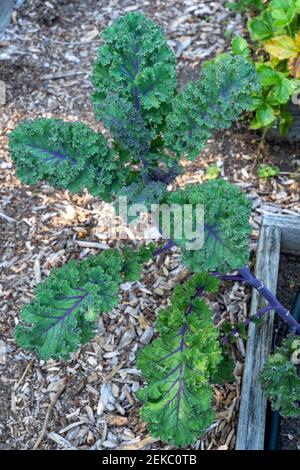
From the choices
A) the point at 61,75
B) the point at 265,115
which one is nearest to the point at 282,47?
the point at 265,115

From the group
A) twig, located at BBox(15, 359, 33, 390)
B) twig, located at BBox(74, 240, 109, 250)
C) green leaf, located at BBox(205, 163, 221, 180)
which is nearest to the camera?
twig, located at BBox(15, 359, 33, 390)

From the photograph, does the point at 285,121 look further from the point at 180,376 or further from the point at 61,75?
the point at 180,376

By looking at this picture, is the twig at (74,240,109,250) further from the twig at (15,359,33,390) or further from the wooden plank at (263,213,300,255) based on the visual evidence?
the wooden plank at (263,213,300,255)

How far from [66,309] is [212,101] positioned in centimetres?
95

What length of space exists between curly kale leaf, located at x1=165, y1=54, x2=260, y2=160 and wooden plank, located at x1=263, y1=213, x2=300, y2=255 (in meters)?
1.10

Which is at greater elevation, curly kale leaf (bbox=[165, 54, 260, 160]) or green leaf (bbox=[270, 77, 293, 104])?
curly kale leaf (bbox=[165, 54, 260, 160])

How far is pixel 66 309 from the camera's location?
7.16 feet

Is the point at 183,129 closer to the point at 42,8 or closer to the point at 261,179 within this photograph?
the point at 261,179

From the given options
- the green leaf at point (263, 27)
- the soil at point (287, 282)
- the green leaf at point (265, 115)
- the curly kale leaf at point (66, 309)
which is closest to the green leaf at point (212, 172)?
the green leaf at point (265, 115)

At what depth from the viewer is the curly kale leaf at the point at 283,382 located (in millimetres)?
2518

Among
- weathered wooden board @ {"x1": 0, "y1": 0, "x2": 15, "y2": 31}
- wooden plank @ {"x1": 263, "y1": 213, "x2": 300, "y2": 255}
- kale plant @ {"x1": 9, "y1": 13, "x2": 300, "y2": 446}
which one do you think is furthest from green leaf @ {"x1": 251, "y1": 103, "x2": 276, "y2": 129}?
weathered wooden board @ {"x1": 0, "y1": 0, "x2": 15, "y2": 31}

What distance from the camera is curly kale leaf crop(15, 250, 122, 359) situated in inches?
84.4

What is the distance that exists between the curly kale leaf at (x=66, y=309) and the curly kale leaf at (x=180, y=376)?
0.30 m
